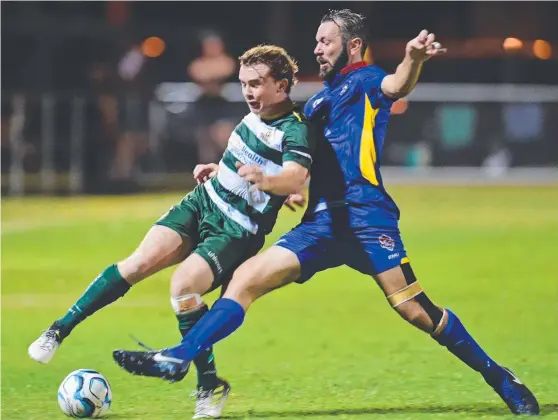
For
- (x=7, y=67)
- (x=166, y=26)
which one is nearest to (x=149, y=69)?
(x=166, y=26)

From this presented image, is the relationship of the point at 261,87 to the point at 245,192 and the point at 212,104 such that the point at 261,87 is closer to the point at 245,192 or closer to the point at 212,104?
the point at 245,192

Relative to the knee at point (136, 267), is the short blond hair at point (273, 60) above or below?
above

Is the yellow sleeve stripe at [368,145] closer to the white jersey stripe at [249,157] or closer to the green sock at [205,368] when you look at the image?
the white jersey stripe at [249,157]

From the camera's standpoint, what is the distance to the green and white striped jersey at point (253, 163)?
7.53 metres

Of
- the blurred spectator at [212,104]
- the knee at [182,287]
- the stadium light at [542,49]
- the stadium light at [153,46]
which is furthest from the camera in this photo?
the stadium light at [153,46]

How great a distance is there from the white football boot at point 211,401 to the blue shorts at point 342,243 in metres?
0.77

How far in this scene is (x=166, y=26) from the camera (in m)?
28.3

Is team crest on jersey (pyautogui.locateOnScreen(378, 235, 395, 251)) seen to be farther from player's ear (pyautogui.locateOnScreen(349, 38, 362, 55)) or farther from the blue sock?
player's ear (pyautogui.locateOnScreen(349, 38, 362, 55))

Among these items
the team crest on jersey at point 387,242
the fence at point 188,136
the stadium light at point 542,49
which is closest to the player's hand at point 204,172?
the team crest on jersey at point 387,242

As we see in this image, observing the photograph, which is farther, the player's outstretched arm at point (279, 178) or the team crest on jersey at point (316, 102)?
the team crest on jersey at point (316, 102)

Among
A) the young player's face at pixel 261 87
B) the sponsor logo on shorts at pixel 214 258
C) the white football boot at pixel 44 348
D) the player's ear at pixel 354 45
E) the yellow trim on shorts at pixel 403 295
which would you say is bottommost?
the white football boot at pixel 44 348

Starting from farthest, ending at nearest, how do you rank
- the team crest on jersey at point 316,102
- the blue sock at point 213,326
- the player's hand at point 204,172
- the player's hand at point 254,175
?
1. the player's hand at point 204,172
2. the team crest on jersey at point 316,102
3. the blue sock at point 213,326
4. the player's hand at point 254,175

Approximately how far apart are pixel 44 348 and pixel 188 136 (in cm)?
1743

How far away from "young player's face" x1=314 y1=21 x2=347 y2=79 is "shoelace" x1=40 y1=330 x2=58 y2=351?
82.6 inches
